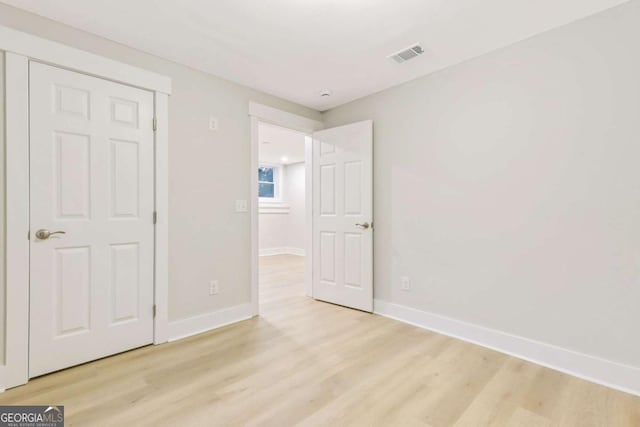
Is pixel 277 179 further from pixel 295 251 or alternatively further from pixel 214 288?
pixel 214 288

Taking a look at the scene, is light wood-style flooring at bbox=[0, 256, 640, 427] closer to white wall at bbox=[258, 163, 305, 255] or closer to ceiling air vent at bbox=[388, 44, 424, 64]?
ceiling air vent at bbox=[388, 44, 424, 64]

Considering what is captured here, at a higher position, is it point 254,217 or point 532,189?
point 532,189

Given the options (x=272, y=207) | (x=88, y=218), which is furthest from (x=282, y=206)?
A: (x=88, y=218)

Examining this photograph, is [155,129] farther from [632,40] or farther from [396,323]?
[632,40]

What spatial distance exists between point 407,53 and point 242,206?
206 centimetres

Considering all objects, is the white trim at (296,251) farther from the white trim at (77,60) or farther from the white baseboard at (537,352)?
the white trim at (77,60)

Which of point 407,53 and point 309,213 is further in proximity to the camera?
point 309,213

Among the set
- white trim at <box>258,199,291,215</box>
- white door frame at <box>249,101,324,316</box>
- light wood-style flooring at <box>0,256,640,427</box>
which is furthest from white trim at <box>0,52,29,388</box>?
white trim at <box>258,199,291,215</box>

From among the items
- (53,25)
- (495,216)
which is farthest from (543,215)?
(53,25)

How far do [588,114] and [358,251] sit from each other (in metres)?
2.23

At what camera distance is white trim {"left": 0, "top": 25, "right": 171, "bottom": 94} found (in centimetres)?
186

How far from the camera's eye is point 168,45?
235 cm

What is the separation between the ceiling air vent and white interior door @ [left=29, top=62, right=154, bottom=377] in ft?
6.82

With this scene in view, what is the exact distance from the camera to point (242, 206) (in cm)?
306
